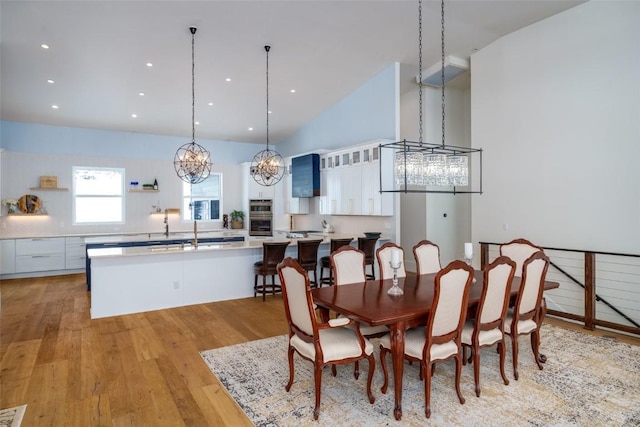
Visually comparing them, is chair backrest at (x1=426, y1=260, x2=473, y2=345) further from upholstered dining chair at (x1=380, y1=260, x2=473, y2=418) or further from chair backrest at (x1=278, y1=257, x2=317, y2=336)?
chair backrest at (x1=278, y1=257, x2=317, y2=336)

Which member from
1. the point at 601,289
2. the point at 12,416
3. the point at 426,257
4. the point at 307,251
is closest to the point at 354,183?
the point at 307,251

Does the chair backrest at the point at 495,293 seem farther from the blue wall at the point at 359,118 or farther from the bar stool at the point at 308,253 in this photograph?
the blue wall at the point at 359,118

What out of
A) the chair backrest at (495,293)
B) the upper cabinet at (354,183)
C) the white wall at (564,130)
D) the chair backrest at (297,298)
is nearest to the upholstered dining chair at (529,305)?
A: the chair backrest at (495,293)

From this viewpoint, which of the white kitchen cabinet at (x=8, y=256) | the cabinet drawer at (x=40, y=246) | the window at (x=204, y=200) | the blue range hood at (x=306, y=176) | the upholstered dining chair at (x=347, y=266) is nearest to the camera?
the upholstered dining chair at (x=347, y=266)

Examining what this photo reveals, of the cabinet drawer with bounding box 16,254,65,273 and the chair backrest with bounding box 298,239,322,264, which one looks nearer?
the chair backrest with bounding box 298,239,322,264

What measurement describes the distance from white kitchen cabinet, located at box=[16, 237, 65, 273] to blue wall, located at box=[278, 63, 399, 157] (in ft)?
18.6

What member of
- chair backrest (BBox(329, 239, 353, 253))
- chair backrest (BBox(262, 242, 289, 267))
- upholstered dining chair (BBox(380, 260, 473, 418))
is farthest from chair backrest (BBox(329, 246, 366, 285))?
chair backrest (BBox(329, 239, 353, 253))

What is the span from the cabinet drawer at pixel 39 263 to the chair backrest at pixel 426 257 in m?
7.36

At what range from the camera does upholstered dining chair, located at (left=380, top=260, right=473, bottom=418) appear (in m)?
2.57

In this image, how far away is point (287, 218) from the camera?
32.4ft

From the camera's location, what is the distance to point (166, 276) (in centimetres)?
533

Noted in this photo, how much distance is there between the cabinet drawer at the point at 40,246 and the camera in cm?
748

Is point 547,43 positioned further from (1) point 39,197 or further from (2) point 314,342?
(1) point 39,197

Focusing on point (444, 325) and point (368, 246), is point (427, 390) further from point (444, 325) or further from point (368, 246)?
point (368, 246)
